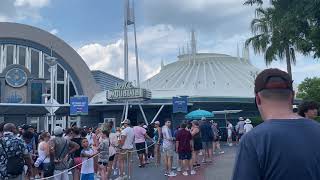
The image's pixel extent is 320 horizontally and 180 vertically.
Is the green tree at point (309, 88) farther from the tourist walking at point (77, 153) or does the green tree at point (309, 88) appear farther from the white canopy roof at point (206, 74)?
the tourist walking at point (77, 153)

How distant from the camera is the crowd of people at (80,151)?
7.48 m

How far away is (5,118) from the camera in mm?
39344

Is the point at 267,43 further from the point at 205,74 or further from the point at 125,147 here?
the point at 205,74

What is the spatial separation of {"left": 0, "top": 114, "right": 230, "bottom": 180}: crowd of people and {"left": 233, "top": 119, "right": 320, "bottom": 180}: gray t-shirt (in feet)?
19.3

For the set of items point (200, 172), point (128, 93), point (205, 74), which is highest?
point (205, 74)

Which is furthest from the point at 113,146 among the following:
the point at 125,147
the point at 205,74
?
the point at 205,74

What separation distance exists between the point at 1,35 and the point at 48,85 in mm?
7574

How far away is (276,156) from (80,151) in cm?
859

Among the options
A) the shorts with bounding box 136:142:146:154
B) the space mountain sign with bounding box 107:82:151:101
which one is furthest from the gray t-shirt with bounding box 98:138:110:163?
the space mountain sign with bounding box 107:82:151:101

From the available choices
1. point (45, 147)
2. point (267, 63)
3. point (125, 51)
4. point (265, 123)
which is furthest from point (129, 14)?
point (265, 123)

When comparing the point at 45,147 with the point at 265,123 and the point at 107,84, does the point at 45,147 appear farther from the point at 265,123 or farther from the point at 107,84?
the point at 107,84

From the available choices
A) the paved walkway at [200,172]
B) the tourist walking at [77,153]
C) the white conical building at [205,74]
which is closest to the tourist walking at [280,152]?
the tourist walking at [77,153]

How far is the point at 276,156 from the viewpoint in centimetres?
224

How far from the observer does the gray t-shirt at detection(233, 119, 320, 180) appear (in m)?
2.24
